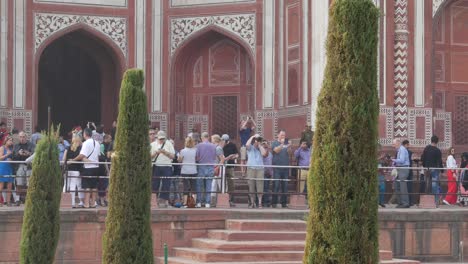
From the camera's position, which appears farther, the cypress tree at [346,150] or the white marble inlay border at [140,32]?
the white marble inlay border at [140,32]

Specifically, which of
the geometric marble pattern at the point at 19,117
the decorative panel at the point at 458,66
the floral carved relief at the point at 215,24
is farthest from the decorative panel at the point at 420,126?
the geometric marble pattern at the point at 19,117

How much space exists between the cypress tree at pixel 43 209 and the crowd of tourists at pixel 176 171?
2526mm

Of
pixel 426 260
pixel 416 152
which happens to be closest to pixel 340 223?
pixel 426 260

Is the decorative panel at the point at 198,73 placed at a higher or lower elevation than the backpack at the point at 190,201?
higher

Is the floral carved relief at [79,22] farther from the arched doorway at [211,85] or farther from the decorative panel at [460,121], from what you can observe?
the decorative panel at [460,121]

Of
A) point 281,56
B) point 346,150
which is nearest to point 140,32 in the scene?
point 281,56

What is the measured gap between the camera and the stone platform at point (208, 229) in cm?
2041

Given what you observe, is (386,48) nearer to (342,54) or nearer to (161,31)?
(161,31)

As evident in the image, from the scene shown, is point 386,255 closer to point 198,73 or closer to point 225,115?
point 225,115

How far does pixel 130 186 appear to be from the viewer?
17.2 m

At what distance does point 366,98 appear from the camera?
1207cm

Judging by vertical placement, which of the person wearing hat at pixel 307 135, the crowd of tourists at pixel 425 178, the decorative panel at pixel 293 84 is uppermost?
the decorative panel at pixel 293 84

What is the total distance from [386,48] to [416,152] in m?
2.35

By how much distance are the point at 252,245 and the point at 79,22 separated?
1222 cm
